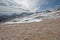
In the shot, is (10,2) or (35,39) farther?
(10,2)

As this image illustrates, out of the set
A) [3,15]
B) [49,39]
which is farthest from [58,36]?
[3,15]

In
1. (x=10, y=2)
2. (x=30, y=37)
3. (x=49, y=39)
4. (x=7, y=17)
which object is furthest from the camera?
(x=10, y=2)

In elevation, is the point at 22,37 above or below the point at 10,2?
below

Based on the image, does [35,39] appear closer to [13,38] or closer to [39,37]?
[39,37]

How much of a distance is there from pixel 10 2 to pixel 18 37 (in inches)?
363

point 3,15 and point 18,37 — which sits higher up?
point 3,15

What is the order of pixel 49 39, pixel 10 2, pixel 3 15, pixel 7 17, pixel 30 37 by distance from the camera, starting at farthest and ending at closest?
pixel 10 2 < pixel 7 17 < pixel 3 15 < pixel 30 37 < pixel 49 39

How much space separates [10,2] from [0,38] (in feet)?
30.2

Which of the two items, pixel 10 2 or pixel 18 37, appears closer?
pixel 18 37

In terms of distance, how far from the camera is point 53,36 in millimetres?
6250

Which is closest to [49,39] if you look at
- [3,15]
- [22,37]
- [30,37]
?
[30,37]

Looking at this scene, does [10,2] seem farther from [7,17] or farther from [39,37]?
[39,37]

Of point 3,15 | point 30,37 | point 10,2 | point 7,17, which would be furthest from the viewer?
point 10,2

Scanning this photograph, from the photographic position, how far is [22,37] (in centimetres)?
631
